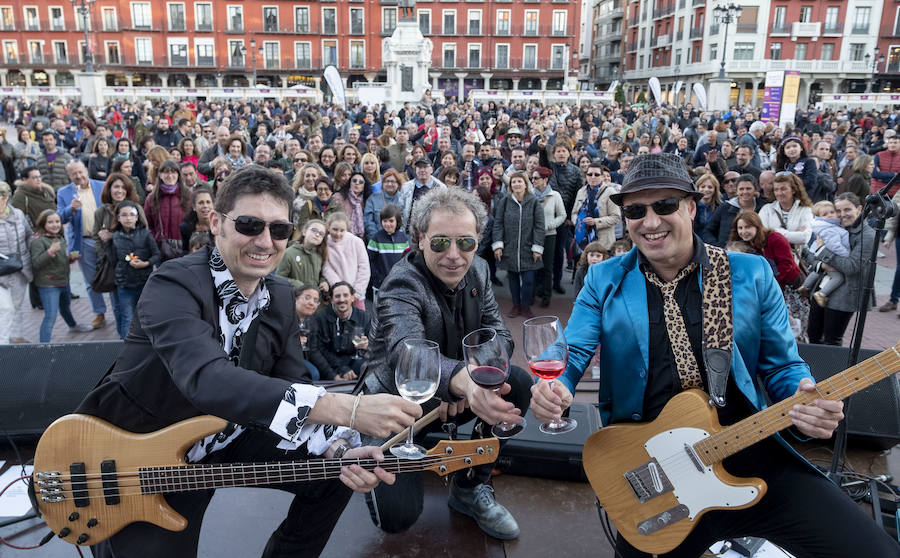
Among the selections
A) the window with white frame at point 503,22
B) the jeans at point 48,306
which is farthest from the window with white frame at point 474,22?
the jeans at point 48,306

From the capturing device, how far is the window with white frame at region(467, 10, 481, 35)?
54.3 m

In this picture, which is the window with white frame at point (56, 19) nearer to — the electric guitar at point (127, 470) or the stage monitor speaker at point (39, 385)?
the stage monitor speaker at point (39, 385)

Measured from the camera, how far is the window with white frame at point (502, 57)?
182 ft

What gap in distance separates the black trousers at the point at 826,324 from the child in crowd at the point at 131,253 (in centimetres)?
625

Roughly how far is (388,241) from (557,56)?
175ft

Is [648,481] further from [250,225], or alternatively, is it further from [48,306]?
[48,306]

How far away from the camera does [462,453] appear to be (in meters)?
2.22

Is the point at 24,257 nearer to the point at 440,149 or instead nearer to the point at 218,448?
the point at 218,448

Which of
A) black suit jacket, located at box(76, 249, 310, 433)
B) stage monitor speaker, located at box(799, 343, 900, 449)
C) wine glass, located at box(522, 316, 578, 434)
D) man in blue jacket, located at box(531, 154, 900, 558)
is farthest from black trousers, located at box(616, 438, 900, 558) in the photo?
stage monitor speaker, located at box(799, 343, 900, 449)

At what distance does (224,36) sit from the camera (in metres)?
52.8

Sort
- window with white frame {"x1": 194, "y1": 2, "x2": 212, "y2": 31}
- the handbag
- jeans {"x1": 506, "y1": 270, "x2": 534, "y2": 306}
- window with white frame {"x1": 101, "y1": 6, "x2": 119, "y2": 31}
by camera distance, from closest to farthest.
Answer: the handbag < jeans {"x1": 506, "y1": 270, "x2": 534, "y2": 306} < window with white frame {"x1": 101, "y1": 6, "x2": 119, "y2": 31} < window with white frame {"x1": 194, "y1": 2, "x2": 212, "y2": 31}

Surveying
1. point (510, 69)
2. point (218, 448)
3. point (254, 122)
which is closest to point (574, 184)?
point (218, 448)

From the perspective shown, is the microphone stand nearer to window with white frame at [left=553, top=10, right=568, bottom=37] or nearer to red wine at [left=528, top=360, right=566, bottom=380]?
red wine at [left=528, top=360, right=566, bottom=380]

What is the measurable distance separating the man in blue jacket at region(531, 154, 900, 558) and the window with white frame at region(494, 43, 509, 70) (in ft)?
186
